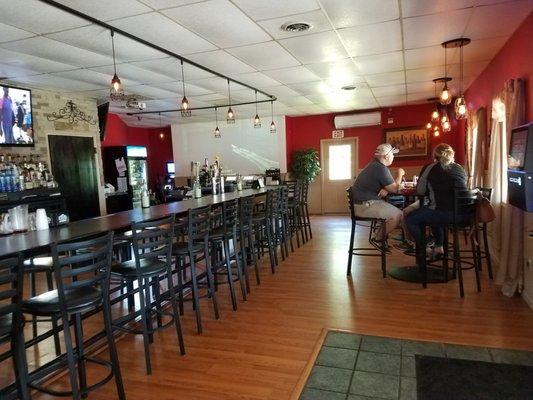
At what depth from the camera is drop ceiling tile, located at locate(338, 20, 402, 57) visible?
373 cm

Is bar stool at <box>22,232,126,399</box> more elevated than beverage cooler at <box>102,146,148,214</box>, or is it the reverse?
beverage cooler at <box>102,146,148,214</box>

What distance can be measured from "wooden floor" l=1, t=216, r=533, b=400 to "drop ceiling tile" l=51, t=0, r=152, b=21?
8.77 ft

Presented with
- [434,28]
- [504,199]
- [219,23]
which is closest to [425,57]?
[434,28]

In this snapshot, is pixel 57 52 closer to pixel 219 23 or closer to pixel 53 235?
pixel 219 23

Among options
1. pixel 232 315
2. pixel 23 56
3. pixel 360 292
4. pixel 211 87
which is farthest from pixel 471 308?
pixel 23 56

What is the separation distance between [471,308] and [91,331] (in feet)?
11.0

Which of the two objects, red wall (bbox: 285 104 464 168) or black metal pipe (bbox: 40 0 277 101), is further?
red wall (bbox: 285 104 464 168)

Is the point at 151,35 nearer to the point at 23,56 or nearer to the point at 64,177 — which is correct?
the point at 23,56

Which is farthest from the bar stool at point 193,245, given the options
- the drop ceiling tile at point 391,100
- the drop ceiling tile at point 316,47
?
the drop ceiling tile at point 391,100

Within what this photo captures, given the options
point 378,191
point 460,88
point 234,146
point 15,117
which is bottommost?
point 378,191

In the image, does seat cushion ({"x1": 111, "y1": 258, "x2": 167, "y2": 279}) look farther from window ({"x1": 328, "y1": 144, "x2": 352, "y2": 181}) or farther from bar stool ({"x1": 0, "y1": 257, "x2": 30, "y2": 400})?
window ({"x1": 328, "y1": 144, "x2": 352, "y2": 181})

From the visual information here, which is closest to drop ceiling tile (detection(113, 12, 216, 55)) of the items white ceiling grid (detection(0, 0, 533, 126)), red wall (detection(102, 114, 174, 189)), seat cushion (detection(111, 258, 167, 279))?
white ceiling grid (detection(0, 0, 533, 126))

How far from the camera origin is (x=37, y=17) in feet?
10.5

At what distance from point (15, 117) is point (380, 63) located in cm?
524
